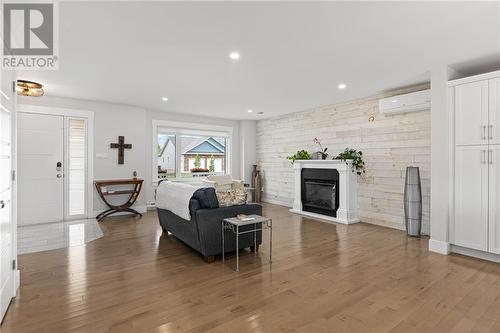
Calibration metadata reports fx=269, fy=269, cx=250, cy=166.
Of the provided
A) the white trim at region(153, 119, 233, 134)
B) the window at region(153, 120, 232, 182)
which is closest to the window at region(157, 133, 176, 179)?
the window at region(153, 120, 232, 182)

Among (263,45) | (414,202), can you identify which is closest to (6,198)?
(263,45)

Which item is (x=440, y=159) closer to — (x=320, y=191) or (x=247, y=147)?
(x=320, y=191)

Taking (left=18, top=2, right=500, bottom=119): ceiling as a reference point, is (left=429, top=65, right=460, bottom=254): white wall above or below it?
below

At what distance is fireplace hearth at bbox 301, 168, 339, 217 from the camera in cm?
558

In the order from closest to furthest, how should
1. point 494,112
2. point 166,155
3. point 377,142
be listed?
point 494,112, point 377,142, point 166,155

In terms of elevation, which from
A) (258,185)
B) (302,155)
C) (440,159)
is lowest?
(258,185)

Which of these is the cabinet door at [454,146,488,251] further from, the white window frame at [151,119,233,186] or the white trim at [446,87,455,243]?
the white window frame at [151,119,233,186]

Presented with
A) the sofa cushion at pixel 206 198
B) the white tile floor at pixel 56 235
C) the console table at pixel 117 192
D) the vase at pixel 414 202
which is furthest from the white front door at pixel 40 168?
the vase at pixel 414 202

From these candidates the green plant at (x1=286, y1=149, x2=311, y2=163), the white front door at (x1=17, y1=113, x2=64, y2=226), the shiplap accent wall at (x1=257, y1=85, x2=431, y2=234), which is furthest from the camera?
the green plant at (x1=286, y1=149, x2=311, y2=163)

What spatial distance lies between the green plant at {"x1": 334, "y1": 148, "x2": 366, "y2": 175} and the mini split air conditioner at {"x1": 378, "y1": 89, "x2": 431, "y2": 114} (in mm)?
966

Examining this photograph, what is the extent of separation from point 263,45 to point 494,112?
2.79 meters

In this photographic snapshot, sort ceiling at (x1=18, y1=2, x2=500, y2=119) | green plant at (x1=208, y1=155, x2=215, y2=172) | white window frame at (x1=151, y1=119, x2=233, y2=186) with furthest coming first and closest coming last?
green plant at (x1=208, y1=155, x2=215, y2=172) → white window frame at (x1=151, y1=119, x2=233, y2=186) → ceiling at (x1=18, y1=2, x2=500, y2=119)

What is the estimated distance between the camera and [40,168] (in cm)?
525

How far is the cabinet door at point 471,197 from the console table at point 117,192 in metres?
5.67
